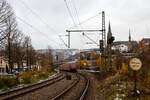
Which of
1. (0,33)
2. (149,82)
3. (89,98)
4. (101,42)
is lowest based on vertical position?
(89,98)

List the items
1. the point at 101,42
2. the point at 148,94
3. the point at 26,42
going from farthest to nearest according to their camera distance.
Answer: the point at 26,42 → the point at 101,42 → the point at 148,94

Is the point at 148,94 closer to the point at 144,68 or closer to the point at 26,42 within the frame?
the point at 144,68

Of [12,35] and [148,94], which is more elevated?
[12,35]

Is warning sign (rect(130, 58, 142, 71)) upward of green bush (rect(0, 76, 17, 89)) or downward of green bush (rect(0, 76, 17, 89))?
upward

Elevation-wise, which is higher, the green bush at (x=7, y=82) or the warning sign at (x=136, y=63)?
the warning sign at (x=136, y=63)

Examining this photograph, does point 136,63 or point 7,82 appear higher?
point 136,63

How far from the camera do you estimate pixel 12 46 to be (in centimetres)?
2894

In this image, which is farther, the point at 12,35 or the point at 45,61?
the point at 45,61

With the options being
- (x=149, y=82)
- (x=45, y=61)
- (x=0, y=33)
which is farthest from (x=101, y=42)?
(x=45, y=61)

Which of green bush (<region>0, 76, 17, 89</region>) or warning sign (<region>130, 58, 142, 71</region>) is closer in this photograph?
warning sign (<region>130, 58, 142, 71</region>)

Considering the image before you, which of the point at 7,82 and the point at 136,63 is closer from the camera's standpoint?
the point at 136,63

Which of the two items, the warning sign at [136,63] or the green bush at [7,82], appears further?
the green bush at [7,82]

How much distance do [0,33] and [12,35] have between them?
5169 millimetres

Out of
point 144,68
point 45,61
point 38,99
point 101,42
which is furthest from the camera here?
point 45,61
